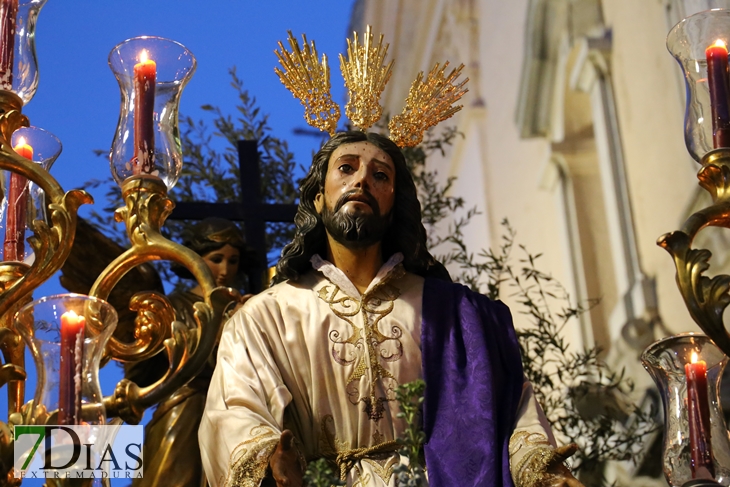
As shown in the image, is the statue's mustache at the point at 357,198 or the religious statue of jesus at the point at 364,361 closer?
the religious statue of jesus at the point at 364,361

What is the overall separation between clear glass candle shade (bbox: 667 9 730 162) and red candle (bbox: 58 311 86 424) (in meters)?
1.37

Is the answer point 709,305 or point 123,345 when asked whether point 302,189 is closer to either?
point 123,345

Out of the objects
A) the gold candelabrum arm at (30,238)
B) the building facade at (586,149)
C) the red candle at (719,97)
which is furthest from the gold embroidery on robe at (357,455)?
the building facade at (586,149)

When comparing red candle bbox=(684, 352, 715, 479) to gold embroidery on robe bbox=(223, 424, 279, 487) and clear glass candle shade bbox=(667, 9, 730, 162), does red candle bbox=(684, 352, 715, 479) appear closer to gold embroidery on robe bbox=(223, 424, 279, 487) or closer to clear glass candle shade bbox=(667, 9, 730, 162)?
clear glass candle shade bbox=(667, 9, 730, 162)

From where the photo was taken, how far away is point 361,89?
355 cm

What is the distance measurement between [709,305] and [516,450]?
0.50 metres

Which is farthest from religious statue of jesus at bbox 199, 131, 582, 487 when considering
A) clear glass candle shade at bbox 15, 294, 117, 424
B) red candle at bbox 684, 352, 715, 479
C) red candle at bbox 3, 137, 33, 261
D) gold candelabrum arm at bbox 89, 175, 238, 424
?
red candle at bbox 3, 137, 33, 261

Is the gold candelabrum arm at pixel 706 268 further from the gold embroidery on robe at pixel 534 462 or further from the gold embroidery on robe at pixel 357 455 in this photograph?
the gold embroidery on robe at pixel 357 455

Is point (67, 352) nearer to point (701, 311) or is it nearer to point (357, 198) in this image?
point (357, 198)

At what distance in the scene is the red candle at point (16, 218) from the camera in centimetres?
320

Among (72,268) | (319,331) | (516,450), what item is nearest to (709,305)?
(516,450)

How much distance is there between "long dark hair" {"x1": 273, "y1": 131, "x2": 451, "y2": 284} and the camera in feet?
11.1

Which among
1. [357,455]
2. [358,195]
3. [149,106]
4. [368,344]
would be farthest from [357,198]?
[357,455]

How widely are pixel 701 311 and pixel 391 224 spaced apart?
3.06ft
